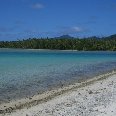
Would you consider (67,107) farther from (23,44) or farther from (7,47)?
(7,47)

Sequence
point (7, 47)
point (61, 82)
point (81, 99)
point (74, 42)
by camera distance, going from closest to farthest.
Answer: point (81, 99), point (61, 82), point (74, 42), point (7, 47)

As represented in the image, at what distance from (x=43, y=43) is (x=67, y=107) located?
154m

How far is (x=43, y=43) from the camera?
166m

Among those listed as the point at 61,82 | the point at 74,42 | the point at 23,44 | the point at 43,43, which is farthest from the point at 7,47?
the point at 61,82

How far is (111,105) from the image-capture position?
12938 mm

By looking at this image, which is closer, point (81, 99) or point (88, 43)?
point (81, 99)

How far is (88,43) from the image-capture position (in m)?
162

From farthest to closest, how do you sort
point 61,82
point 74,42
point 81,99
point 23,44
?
point 23,44 → point 74,42 → point 61,82 → point 81,99

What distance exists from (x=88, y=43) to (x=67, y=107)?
490 feet

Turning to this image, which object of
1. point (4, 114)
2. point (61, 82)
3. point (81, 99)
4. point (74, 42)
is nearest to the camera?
point (4, 114)

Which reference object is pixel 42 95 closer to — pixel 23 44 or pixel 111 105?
pixel 111 105

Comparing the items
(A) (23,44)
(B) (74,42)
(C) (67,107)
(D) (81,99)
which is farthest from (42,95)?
(A) (23,44)

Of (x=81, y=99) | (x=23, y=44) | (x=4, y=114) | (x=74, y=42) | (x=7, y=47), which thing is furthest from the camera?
(x=7, y=47)

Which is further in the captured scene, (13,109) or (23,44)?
(23,44)
